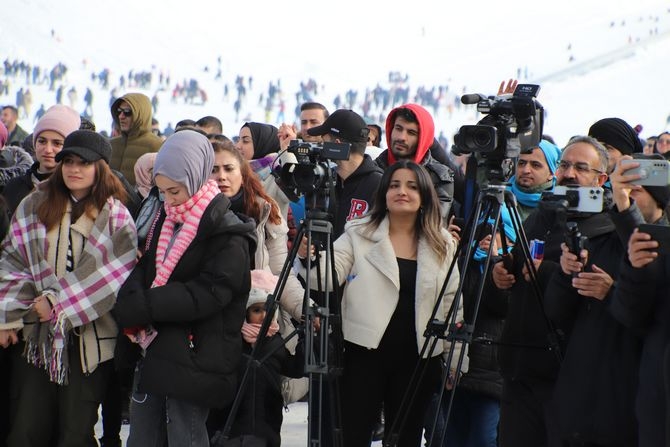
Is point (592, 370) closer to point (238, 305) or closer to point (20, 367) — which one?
point (238, 305)

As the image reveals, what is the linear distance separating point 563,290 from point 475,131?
786 millimetres

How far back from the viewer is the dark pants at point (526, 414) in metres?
4.32

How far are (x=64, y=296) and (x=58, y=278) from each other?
0.15 metres

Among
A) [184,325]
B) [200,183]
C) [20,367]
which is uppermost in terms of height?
[200,183]

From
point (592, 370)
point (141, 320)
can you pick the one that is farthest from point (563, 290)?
point (141, 320)

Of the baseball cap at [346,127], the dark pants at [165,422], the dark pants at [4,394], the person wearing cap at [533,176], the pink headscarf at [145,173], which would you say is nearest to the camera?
the dark pants at [165,422]

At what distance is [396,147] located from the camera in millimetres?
5863

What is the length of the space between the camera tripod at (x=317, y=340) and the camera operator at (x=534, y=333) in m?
0.73

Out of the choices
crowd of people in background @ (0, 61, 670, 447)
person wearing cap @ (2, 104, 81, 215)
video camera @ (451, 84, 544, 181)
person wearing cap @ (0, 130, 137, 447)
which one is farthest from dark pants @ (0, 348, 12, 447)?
video camera @ (451, 84, 544, 181)

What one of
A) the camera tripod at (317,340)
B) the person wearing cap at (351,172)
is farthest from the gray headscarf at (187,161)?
the person wearing cap at (351,172)

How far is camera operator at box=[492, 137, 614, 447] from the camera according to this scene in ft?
14.1

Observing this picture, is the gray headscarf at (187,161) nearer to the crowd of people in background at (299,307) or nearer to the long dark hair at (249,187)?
the crowd of people in background at (299,307)

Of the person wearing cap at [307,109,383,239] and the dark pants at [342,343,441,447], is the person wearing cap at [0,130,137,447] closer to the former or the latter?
the dark pants at [342,343,441,447]

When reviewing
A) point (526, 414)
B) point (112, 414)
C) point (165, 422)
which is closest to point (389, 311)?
point (526, 414)
